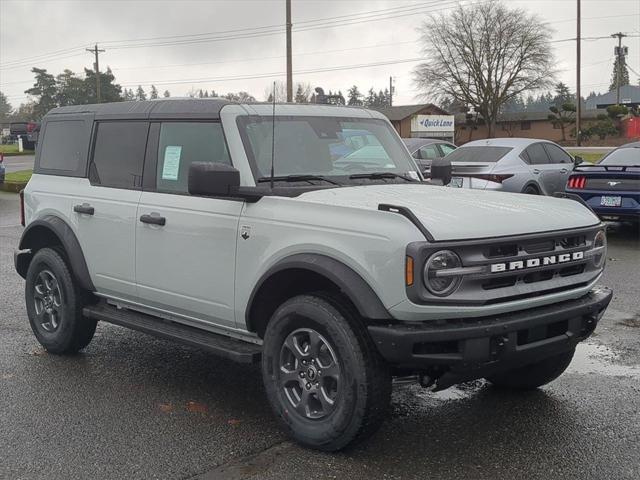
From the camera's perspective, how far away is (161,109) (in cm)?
541

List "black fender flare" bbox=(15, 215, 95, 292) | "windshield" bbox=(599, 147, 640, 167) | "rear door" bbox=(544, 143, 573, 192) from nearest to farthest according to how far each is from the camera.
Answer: "black fender flare" bbox=(15, 215, 95, 292)
"windshield" bbox=(599, 147, 640, 167)
"rear door" bbox=(544, 143, 573, 192)

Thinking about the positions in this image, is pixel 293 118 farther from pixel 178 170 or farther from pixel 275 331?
pixel 275 331

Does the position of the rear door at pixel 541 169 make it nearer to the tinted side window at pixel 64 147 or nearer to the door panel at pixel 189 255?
the tinted side window at pixel 64 147

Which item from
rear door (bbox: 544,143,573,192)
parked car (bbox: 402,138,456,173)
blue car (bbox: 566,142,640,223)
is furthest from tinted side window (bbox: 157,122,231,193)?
parked car (bbox: 402,138,456,173)

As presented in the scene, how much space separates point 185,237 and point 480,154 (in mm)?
10307

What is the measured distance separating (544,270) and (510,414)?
112 centimetres

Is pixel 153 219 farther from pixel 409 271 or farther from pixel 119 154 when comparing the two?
pixel 409 271

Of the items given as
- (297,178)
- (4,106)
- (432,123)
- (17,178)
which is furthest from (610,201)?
(4,106)

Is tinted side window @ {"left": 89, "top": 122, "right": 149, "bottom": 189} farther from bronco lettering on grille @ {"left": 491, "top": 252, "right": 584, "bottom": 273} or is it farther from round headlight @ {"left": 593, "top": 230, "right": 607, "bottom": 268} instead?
round headlight @ {"left": 593, "top": 230, "right": 607, "bottom": 268}

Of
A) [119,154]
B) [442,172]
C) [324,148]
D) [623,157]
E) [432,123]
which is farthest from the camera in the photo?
[432,123]

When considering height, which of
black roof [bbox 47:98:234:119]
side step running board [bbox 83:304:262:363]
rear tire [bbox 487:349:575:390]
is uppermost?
black roof [bbox 47:98:234:119]

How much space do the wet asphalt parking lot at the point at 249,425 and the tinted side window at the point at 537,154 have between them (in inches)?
335

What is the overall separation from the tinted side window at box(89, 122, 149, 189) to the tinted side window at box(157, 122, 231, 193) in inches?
8.7

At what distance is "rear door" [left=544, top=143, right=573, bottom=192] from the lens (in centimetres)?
1472
